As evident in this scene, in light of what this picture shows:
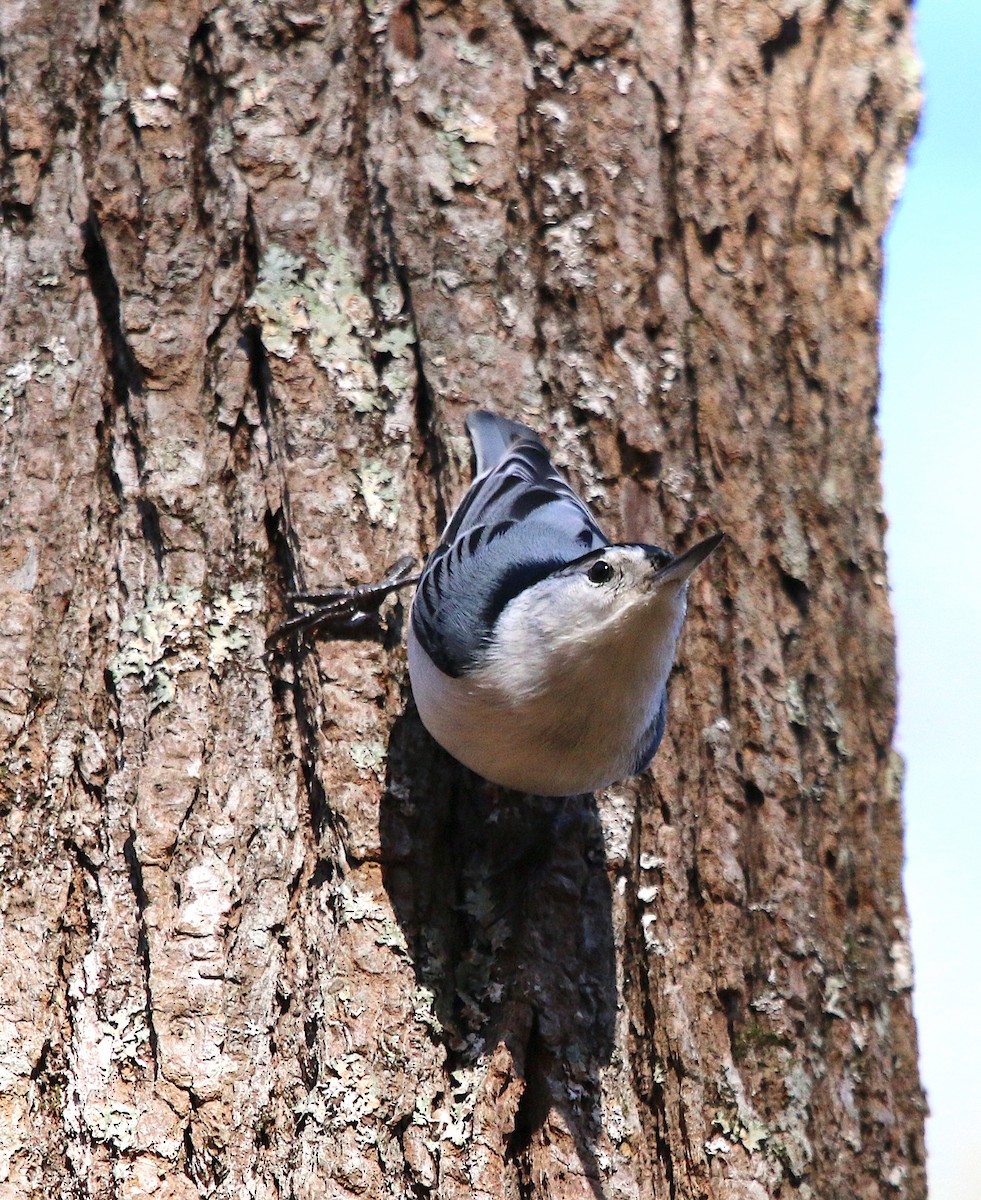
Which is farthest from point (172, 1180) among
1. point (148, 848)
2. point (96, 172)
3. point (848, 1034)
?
point (96, 172)

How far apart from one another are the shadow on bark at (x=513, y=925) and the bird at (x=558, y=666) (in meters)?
0.08

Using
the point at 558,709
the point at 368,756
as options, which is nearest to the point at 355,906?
the point at 368,756

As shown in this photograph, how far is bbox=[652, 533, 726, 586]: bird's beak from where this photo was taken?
168cm

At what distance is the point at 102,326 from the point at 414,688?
2.77ft

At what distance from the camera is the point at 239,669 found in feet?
6.60

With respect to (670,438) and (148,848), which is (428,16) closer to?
(670,438)

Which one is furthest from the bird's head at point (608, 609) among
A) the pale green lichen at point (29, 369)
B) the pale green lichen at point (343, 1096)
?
the pale green lichen at point (29, 369)

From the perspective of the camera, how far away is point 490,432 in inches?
86.0

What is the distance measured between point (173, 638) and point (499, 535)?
585mm

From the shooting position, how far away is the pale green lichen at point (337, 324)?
83.8 inches

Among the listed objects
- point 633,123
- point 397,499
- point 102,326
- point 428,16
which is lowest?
point 397,499

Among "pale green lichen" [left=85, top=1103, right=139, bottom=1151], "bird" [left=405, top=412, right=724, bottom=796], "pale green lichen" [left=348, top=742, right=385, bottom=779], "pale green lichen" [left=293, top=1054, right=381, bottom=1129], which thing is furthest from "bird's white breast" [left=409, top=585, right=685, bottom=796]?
"pale green lichen" [left=85, top=1103, right=139, bottom=1151]

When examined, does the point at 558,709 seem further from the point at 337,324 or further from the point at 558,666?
the point at 337,324

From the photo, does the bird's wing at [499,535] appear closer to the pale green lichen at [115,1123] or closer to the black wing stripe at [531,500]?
the black wing stripe at [531,500]
